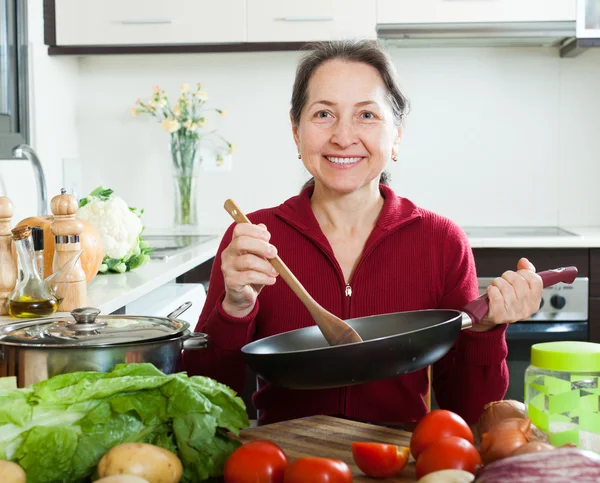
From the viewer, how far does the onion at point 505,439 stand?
79cm

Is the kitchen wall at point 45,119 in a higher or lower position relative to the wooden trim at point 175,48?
lower

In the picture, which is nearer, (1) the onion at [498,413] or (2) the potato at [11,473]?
(2) the potato at [11,473]

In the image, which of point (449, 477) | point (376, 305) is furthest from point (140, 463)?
point (376, 305)

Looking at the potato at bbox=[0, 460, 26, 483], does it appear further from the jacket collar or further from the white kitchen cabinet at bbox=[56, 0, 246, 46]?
the white kitchen cabinet at bbox=[56, 0, 246, 46]

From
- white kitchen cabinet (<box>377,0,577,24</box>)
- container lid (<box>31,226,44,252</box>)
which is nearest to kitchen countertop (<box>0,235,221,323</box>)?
container lid (<box>31,226,44,252</box>)

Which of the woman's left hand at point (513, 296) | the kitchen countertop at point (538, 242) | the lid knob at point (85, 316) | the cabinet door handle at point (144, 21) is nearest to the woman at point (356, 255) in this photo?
the woman's left hand at point (513, 296)

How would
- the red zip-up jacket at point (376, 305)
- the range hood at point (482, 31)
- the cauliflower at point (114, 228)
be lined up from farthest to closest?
1. the range hood at point (482, 31)
2. the cauliflower at point (114, 228)
3. the red zip-up jacket at point (376, 305)

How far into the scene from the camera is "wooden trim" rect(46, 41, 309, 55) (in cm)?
300

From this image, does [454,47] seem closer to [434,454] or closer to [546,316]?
[546,316]

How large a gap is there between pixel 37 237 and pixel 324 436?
28.5 inches

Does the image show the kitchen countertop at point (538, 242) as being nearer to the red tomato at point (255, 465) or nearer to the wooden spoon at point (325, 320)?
the wooden spoon at point (325, 320)

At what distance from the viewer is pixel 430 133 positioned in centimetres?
332

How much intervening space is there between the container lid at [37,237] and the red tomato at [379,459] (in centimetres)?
83

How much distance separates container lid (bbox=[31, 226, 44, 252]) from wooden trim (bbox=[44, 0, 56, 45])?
1.81 metres
